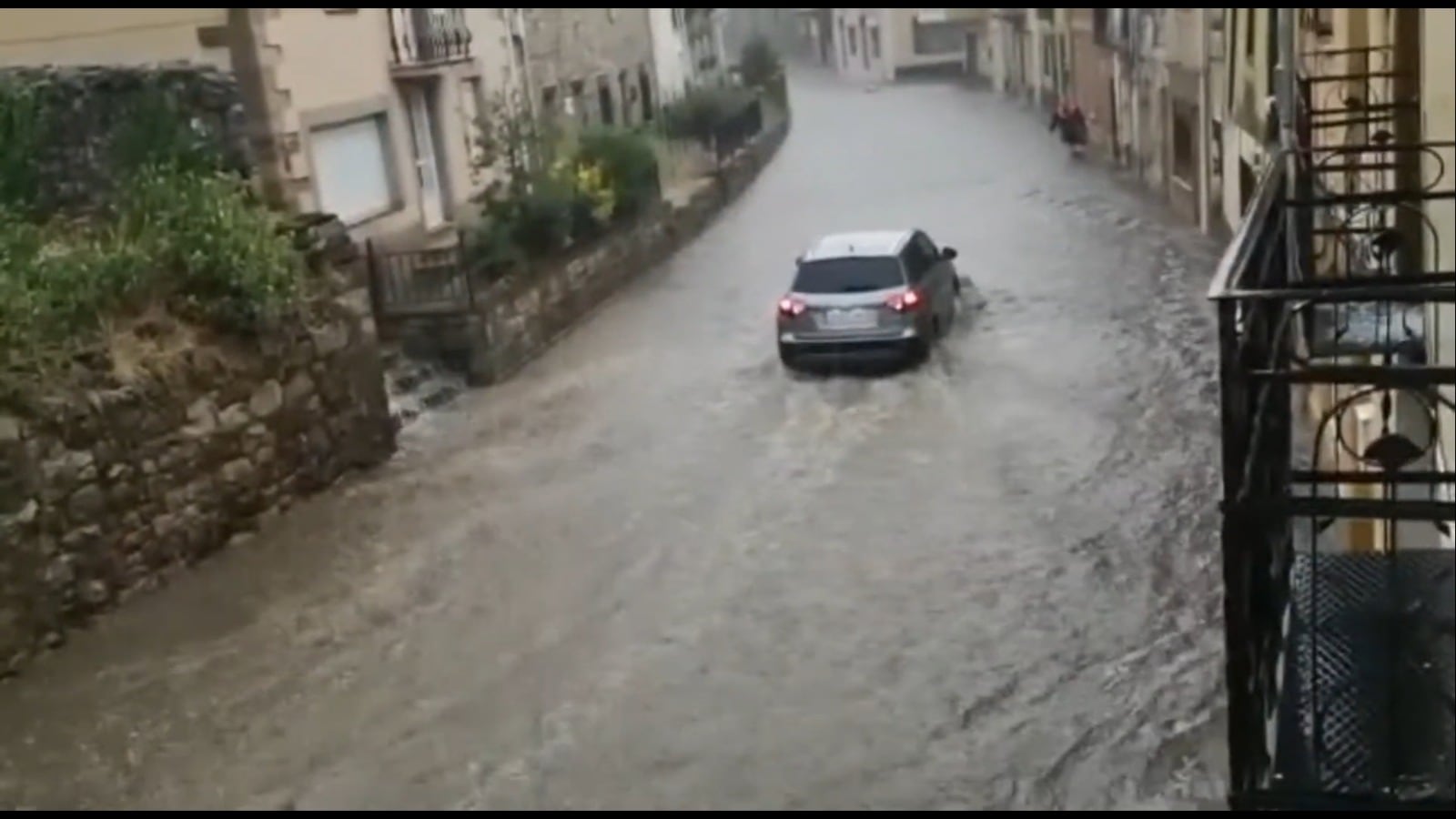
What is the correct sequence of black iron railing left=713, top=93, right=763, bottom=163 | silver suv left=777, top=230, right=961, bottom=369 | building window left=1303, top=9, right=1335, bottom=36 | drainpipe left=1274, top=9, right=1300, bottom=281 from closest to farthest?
drainpipe left=1274, top=9, right=1300, bottom=281, building window left=1303, top=9, right=1335, bottom=36, silver suv left=777, top=230, right=961, bottom=369, black iron railing left=713, top=93, right=763, bottom=163

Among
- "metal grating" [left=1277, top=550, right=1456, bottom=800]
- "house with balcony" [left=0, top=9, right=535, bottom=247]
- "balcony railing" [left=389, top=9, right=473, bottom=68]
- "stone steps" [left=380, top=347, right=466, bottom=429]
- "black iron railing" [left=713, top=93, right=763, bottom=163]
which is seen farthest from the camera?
"black iron railing" [left=713, top=93, right=763, bottom=163]

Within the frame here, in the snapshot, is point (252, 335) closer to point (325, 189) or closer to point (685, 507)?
point (685, 507)

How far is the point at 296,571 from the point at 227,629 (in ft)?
3.21

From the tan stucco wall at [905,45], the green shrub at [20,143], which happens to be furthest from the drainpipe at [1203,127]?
the tan stucco wall at [905,45]

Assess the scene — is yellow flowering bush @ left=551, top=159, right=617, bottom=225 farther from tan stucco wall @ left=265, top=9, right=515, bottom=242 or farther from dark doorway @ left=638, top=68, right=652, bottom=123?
dark doorway @ left=638, top=68, right=652, bottom=123

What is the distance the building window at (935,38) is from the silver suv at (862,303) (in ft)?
113

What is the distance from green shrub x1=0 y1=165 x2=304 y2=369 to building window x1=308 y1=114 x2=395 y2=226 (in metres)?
5.20

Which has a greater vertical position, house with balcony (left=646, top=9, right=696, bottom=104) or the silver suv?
house with balcony (left=646, top=9, right=696, bottom=104)

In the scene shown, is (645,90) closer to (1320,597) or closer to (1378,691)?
(1320,597)

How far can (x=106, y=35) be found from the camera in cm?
1310

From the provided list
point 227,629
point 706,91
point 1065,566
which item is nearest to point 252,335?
point 227,629

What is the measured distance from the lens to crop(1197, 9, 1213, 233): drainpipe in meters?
20.0

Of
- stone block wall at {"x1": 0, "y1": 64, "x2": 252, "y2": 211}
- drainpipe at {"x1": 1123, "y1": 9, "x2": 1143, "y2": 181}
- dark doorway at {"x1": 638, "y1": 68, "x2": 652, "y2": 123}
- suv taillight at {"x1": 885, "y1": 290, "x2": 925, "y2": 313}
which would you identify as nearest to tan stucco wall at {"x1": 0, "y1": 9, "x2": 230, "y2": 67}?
stone block wall at {"x1": 0, "y1": 64, "x2": 252, "y2": 211}

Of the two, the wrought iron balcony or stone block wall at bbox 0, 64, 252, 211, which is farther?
stone block wall at bbox 0, 64, 252, 211
